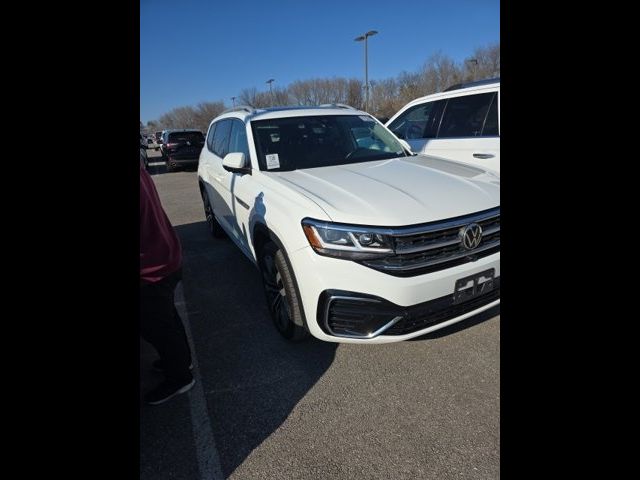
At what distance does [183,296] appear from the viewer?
3615mm

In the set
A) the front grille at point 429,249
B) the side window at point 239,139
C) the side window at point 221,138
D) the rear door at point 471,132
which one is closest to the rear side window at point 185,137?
the side window at point 221,138

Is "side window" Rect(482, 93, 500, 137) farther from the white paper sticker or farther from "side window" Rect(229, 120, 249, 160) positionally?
"side window" Rect(229, 120, 249, 160)

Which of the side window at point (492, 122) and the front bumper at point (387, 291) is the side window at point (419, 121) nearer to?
the side window at point (492, 122)

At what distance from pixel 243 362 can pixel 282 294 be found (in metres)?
0.57

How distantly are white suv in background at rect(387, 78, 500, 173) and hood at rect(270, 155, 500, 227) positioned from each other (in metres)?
1.56

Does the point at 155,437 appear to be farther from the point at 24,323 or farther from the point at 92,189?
the point at 92,189

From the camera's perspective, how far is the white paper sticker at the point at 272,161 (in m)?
2.99

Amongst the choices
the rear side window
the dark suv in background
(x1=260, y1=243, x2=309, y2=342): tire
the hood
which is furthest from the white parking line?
the rear side window

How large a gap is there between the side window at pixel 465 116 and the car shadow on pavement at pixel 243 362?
3326mm

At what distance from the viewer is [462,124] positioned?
4770 mm

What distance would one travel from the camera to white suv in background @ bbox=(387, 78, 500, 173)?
4.34 metres
